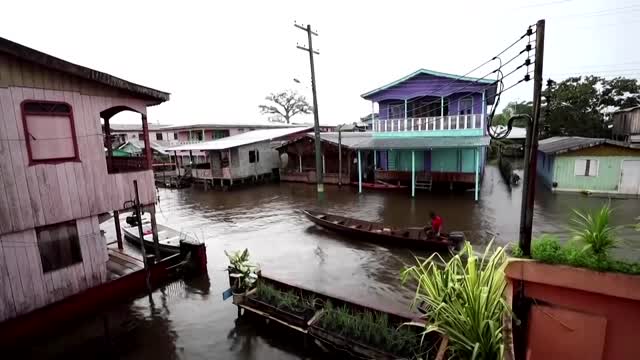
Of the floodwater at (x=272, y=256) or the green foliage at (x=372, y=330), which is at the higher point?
the green foliage at (x=372, y=330)

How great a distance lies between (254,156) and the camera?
2773 centimetres

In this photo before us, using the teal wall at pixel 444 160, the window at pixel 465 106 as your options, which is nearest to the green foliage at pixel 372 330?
the teal wall at pixel 444 160

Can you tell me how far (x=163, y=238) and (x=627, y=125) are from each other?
32.0m

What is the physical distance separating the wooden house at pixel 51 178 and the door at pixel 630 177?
880 inches

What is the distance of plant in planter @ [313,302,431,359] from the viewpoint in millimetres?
5234

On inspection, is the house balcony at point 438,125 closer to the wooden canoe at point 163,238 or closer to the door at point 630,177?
the door at point 630,177

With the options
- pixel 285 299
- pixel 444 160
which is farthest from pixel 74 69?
pixel 444 160

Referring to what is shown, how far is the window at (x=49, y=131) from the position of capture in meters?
6.90

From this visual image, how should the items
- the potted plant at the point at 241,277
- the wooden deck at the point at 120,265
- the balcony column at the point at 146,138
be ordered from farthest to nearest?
1. the wooden deck at the point at 120,265
2. the balcony column at the point at 146,138
3. the potted plant at the point at 241,277

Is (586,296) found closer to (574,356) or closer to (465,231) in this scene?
(574,356)

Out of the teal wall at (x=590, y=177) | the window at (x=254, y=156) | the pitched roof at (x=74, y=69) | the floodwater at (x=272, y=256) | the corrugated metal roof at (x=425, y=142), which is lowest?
the floodwater at (x=272, y=256)

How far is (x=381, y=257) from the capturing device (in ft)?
36.4

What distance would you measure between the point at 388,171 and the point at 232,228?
1219 cm

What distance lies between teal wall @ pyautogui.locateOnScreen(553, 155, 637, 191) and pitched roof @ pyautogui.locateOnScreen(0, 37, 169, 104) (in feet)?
67.5
